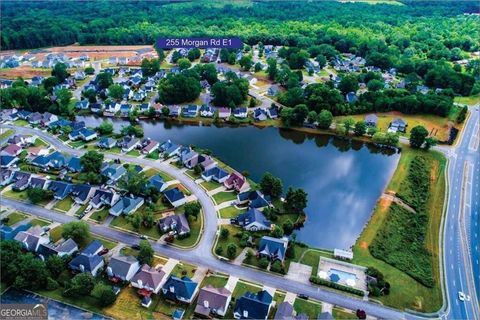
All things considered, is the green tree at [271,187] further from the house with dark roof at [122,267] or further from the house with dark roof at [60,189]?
the house with dark roof at [60,189]

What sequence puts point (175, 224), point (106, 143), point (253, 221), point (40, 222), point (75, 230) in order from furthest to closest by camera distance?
point (106, 143) → point (40, 222) → point (175, 224) → point (253, 221) → point (75, 230)

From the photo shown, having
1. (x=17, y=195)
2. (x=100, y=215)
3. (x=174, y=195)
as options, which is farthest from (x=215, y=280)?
(x=17, y=195)

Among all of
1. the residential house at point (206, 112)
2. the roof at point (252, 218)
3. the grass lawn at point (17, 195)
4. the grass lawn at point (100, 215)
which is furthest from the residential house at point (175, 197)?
the residential house at point (206, 112)

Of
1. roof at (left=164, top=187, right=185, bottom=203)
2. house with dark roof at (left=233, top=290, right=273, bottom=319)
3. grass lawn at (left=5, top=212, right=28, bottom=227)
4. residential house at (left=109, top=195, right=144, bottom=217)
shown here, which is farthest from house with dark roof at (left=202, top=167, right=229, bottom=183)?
grass lawn at (left=5, top=212, right=28, bottom=227)

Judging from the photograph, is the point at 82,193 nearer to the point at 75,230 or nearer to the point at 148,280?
the point at 75,230

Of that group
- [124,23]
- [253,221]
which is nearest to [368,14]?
[124,23]

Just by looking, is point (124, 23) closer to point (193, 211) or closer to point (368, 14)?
point (368, 14)
